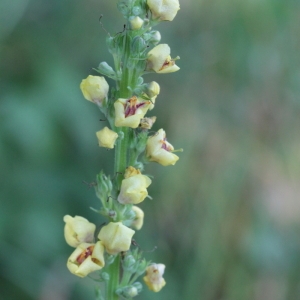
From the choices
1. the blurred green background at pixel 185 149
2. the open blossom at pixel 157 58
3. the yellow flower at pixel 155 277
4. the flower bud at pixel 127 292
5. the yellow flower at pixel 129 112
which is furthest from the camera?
the blurred green background at pixel 185 149

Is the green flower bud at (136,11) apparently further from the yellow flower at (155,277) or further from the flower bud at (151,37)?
the yellow flower at (155,277)

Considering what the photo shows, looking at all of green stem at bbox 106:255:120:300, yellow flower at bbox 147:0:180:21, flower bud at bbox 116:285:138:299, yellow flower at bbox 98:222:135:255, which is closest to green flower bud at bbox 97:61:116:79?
yellow flower at bbox 147:0:180:21

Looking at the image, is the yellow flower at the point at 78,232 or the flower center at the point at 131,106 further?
the yellow flower at the point at 78,232

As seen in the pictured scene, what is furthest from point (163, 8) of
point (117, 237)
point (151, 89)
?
point (117, 237)

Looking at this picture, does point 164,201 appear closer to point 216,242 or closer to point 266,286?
point 216,242

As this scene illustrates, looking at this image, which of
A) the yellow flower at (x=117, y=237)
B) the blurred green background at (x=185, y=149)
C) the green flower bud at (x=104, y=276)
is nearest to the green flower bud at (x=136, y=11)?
the yellow flower at (x=117, y=237)

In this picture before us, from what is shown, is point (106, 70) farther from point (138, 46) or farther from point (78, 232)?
point (78, 232)

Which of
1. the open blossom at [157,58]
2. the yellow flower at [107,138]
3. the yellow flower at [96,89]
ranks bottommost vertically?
the yellow flower at [107,138]
